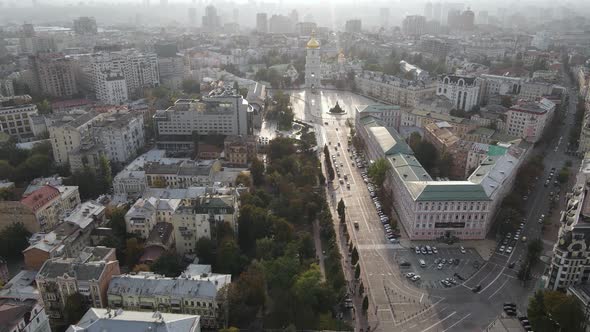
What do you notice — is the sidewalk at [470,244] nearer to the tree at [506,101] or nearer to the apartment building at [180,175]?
the apartment building at [180,175]

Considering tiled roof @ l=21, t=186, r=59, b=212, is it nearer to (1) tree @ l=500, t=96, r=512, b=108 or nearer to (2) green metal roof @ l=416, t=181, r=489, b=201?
(2) green metal roof @ l=416, t=181, r=489, b=201

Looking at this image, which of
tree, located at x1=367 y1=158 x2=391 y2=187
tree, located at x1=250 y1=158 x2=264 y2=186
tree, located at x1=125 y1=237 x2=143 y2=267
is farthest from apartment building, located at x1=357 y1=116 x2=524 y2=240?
tree, located at x1=125 y1=237 x2=143 y2=267

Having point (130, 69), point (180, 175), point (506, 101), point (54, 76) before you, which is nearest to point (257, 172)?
point (180, 175)

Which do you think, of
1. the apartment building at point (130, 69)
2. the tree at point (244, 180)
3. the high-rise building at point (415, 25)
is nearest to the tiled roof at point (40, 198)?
the tree at point (244, 180)

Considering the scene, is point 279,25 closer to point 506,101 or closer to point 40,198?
point 506,101

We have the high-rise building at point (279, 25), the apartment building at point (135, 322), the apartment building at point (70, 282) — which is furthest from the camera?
the high-rise building at point (279, 25)

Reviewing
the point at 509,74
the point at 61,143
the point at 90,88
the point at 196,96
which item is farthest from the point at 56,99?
the point at 509,74
